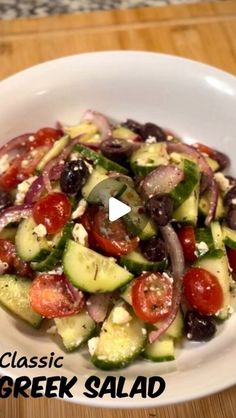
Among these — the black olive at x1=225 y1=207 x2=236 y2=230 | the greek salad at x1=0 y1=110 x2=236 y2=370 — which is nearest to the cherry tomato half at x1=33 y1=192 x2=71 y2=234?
the greek salad at x1=0 y1=110 x2=236 y2=370

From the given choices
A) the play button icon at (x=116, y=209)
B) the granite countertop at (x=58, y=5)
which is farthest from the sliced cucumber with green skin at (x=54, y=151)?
the granite countertop at (x=58, y=5)

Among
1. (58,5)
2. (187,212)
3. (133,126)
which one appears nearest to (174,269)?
(187,212)

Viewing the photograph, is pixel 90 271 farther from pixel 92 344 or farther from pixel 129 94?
pixel 129 94

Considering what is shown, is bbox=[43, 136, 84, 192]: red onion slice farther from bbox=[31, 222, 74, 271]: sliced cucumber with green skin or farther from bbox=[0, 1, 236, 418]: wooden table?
bbox=[0, 1, 236, 418]: wooden table

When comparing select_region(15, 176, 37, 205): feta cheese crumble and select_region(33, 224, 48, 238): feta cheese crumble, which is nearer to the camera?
select_region(33, 224, 48, 238): feta cheese crumble

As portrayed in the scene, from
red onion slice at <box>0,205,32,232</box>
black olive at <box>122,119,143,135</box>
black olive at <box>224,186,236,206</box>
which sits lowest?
black olive at <box>224,186,236,206</box>

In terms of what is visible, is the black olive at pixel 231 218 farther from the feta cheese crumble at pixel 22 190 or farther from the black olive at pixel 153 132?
the feta cheese crumble at pixel 22 190
